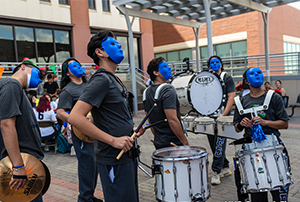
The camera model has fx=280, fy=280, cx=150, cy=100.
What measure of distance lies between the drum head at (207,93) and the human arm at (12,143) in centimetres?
333

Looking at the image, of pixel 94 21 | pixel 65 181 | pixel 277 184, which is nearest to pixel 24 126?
pixel 277 184

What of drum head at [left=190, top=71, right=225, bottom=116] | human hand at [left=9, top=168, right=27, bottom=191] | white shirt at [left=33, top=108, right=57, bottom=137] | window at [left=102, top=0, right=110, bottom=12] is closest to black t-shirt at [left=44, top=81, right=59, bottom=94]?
white shirt at [left=33, top=108, right=57, bottom=137]

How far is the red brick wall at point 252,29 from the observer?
23469 mm

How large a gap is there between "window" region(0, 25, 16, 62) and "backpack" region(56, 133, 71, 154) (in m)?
8.95

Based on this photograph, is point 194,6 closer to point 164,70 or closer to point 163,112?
point 164,70

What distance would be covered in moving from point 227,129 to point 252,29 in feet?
70.1

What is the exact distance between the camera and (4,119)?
2467 millimetres

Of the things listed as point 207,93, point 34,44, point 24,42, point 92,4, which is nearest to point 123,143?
point 207,93

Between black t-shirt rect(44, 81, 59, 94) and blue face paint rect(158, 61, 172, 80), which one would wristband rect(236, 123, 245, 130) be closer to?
blue face paint rect(158, 61, 172, 80)

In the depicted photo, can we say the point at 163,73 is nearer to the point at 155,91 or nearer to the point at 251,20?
the point at 155,91

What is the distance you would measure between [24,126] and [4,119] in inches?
9.5

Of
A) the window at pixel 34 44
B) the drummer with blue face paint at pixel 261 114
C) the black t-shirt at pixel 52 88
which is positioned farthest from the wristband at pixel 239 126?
the window at pixel 34 44

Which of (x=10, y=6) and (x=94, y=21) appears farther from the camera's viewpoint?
(x=94, y=21)

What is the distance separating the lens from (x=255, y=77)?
344 centimetres
